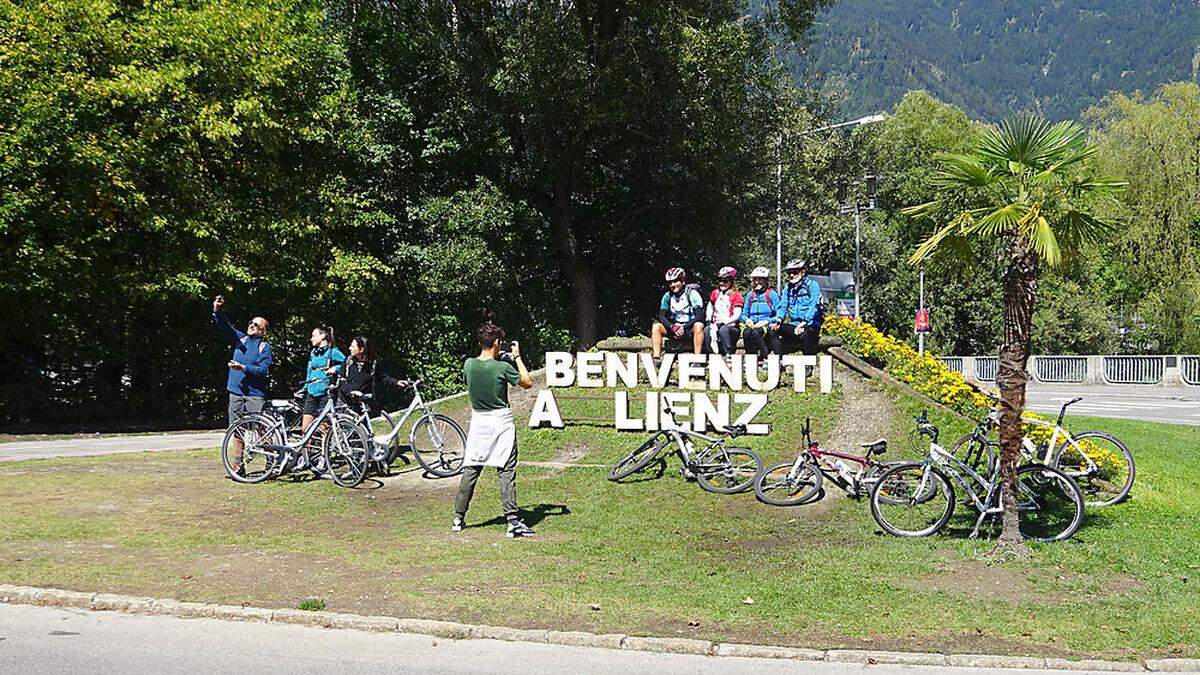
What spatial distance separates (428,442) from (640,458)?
9.69ft

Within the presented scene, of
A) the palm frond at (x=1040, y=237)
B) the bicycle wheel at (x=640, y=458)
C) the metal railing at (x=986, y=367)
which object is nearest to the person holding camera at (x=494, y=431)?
the bicycle wheel at (x=640, y=458)

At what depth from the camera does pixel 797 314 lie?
16719 mm

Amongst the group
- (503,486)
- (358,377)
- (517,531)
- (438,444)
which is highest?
(358,377)

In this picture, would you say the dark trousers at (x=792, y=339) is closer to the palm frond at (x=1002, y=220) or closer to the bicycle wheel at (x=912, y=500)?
the bicycle wheel at (x=912, y=500)

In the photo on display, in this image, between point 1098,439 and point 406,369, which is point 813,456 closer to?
point 1098,439

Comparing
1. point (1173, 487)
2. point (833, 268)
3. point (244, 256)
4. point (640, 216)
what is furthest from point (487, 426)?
point (833, 268)

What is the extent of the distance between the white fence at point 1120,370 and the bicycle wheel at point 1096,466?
2699 cm

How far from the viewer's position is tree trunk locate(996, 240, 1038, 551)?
9.98 m

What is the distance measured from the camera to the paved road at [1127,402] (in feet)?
86.6

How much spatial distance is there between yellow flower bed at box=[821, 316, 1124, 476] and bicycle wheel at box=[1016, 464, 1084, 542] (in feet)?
5.28

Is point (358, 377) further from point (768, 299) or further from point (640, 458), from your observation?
point (768, 299)

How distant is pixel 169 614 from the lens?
323 inches

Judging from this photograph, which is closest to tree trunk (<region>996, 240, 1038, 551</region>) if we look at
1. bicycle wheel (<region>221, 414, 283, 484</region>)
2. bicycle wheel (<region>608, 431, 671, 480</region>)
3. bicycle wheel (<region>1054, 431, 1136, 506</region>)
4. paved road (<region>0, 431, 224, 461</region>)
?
bicycle wheel (<region>1054, 431, 1136, 506</region>)

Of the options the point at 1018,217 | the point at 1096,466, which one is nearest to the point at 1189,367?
the point at 1096,466
